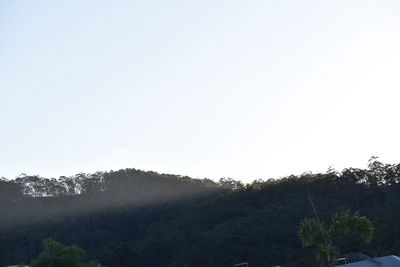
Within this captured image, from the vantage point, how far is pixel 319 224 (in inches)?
832

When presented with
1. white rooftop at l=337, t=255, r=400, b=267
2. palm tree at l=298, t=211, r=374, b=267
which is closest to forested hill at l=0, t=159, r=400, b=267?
white rooftop at l=337, t=255, r=400, b=267

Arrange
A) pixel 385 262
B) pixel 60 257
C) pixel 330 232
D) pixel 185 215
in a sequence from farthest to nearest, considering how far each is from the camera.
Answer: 1. pixel 185 215
2. pixel 60 257
3. pixel 385 262
4. pixel 330 232

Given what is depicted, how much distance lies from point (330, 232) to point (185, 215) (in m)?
54.9

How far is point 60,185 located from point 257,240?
3831 cm

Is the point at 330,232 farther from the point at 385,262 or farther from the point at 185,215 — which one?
the point at 185,215

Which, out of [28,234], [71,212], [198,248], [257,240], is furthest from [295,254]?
[71,212]

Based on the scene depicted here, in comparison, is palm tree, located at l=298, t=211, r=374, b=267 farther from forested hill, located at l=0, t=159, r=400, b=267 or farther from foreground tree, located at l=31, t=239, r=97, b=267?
forested hill, located at l=0, t=159, r=400, b=267

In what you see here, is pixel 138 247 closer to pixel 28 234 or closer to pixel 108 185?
pixel 28 234

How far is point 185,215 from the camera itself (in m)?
75.1

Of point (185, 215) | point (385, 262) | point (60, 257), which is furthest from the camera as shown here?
point (185, 215)

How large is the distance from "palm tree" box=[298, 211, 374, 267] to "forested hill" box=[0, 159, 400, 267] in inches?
1027

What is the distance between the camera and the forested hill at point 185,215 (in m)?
59.1

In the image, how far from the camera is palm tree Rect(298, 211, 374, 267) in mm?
20578

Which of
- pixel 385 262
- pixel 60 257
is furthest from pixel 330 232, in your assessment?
pixel 60 257
